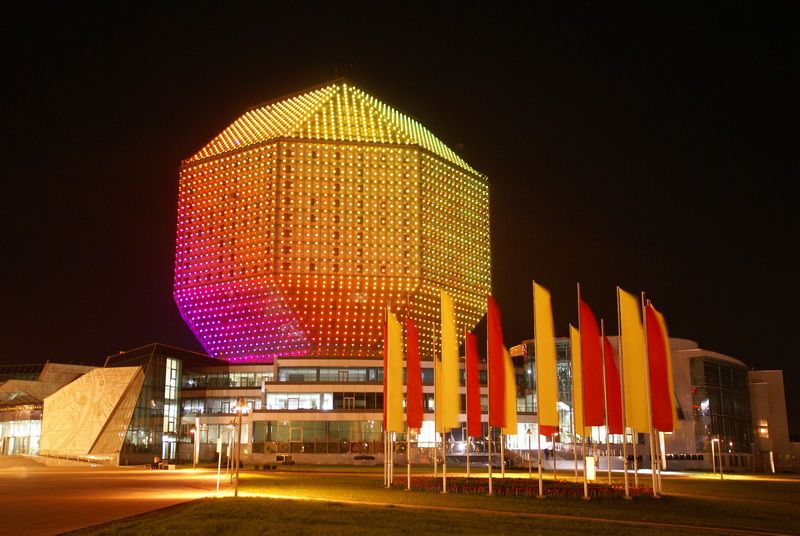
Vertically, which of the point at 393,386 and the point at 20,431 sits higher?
the point at 393,386

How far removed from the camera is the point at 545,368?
3541 centimetres

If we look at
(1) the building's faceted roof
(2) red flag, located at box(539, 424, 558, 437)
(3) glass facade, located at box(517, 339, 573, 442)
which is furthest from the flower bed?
(1) the building's faceted roof

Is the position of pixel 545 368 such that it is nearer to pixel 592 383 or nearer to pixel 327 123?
pixel 592 383

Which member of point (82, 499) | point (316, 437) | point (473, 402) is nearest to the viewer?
point (82, 499)

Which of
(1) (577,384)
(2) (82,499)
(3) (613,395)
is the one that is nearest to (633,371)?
(3) (613,395)

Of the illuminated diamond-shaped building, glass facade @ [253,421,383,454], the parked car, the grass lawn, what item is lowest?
the grass lawn

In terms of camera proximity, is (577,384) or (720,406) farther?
(720,406)

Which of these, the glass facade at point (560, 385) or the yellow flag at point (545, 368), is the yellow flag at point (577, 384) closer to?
the yellow flag at point (545, 368)

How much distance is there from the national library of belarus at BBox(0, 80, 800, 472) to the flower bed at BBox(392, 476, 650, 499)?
1863 inches

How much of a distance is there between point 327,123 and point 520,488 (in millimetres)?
76952

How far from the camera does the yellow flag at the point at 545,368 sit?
115 feet

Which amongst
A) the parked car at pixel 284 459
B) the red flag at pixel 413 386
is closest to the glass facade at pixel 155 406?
the parked car at pixel 284 459

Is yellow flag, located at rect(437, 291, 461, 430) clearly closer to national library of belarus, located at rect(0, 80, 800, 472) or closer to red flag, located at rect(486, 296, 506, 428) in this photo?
red flag, located at rect(486, 296, 506, 428)

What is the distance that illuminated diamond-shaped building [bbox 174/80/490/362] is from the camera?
102688 mm
